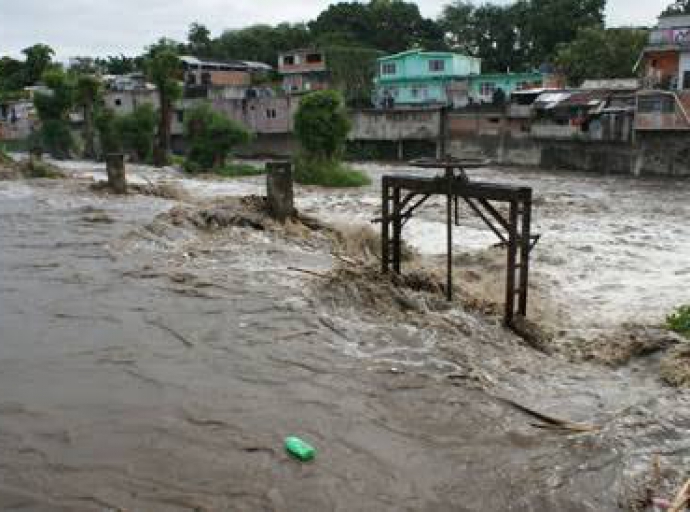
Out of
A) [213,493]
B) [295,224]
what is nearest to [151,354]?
[213,493]

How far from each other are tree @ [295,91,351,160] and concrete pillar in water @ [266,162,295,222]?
18.0 m

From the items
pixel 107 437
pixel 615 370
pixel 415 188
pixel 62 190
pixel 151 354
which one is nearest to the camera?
pixel 107 437

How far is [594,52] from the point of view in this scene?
167ft

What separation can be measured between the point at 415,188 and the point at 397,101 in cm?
4918

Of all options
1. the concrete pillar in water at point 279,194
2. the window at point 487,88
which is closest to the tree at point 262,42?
the window at point 487,88

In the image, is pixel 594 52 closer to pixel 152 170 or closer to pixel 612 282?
pixel 152 170

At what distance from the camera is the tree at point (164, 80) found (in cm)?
4256

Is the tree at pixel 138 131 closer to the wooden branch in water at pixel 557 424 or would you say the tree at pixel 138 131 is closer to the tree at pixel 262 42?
the tree at pixel 262 42

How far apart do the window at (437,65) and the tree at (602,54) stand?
8.77 meters

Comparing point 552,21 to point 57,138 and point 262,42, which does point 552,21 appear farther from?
point 57,138

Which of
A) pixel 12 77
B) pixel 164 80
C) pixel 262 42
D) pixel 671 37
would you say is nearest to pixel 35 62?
pixel 12 77

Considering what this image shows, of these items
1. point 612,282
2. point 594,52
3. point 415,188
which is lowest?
point 612,282

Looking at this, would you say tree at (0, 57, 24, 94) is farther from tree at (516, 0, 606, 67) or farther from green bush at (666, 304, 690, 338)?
green bush at (666, 304, 690, 338)

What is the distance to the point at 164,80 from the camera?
4294 centimetres
